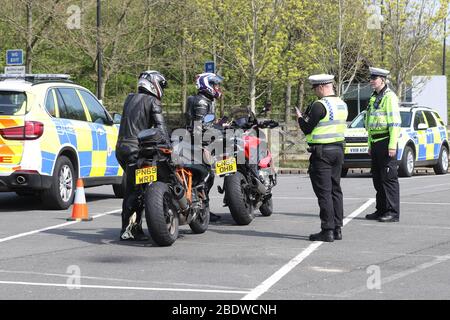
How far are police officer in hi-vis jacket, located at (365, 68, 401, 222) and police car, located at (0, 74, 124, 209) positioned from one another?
169 inches

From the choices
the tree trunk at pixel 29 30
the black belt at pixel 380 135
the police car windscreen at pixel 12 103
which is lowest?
the black belt at pixel 380 135

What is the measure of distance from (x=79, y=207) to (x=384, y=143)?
158 inches

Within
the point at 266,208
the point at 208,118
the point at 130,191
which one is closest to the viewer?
the point at 130,191

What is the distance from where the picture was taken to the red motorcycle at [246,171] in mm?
11504

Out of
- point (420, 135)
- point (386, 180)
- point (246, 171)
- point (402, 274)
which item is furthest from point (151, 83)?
point (420, 135)

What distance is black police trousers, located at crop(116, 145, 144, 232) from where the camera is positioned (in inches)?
411

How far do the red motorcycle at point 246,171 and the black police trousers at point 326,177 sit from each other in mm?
1268

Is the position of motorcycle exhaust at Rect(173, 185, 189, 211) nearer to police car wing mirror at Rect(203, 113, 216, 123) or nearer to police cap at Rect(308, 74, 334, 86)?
police car wing mirror at Rect(203, 113, 216, 123)

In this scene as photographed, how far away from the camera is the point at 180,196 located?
10156mm

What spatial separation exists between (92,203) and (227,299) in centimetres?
824

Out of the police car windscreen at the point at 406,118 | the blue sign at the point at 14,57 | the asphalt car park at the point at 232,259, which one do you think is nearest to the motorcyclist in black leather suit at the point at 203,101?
the asphalt car park at the point at 232,259

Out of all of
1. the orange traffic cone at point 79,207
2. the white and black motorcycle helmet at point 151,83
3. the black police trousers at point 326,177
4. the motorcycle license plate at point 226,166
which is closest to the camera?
the black police trousers at point 326,177

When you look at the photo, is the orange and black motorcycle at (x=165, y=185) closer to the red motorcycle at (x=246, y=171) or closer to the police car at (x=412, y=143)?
the red motorcycle at (x=246, y=171)

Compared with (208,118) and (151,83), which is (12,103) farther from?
(208,118)
